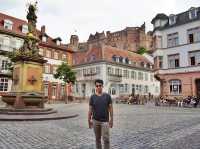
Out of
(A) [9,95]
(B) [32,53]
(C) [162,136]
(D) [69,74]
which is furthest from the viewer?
(D) [69,74]

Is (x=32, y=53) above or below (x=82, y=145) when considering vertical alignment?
above

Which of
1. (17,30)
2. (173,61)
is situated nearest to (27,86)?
(173,61)

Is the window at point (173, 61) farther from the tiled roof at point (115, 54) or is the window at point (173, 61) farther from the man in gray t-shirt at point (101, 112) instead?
the man in gray t-shirt at point (101, 112)

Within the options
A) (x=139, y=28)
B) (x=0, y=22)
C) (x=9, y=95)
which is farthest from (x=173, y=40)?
(x=139, y=28)

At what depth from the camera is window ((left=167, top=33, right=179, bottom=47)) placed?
34.6 metres

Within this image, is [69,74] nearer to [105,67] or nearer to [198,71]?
[105,67]

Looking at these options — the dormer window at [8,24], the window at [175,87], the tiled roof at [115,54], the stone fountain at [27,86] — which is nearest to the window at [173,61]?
the window at [175,87]

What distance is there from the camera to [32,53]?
16766 millimetres

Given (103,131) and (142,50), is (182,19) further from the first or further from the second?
(142,50)

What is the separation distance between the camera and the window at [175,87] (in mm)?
33741

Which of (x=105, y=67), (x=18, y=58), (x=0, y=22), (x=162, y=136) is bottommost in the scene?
(x=162, y=136)

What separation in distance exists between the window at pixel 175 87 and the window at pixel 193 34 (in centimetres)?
596

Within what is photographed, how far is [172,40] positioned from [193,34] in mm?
3236

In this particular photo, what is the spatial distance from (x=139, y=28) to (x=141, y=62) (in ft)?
125
